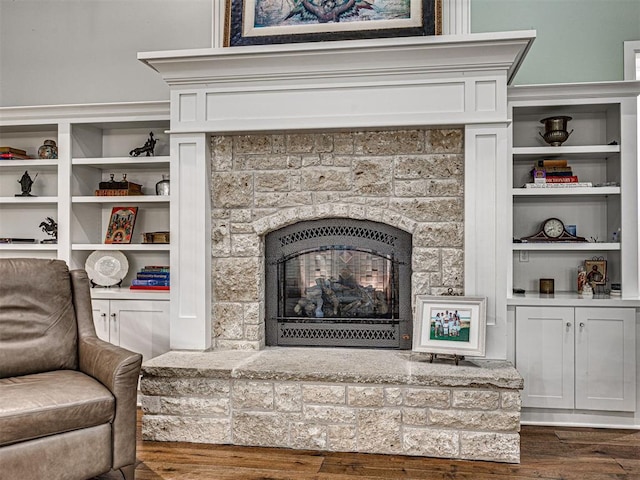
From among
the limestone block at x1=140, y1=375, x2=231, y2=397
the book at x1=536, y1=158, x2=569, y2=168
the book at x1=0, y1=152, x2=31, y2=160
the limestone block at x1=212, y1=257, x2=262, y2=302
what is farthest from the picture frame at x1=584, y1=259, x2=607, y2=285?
the book at x1=0, y1=152, x2=31, y2=160

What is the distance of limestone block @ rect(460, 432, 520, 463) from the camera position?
9.18ft

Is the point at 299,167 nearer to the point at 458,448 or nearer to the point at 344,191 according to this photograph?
the point at 344,191

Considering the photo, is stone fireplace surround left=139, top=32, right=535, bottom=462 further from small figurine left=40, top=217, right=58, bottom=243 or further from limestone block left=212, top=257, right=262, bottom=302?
small figurine left=40, top=217, right=58, bottom=243

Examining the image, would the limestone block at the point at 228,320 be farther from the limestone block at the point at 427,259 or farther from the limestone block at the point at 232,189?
the limestone block at the point at 427,259

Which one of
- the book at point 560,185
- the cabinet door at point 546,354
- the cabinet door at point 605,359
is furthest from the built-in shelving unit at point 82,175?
the cabinet door at point 605,359

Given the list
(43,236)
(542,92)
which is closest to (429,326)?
(542,92)

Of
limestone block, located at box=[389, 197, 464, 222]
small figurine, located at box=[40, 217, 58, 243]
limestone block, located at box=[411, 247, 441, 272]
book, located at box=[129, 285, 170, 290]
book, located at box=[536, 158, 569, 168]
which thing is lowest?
book, located at box=[129, 285, 170, 290]

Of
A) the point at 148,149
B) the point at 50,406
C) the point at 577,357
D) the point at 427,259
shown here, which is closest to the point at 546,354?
the point at 577,357

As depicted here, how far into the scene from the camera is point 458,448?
9.33 feet

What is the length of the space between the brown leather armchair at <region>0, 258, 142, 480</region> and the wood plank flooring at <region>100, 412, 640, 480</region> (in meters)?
0.36

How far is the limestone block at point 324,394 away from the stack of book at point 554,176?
1.80 meters

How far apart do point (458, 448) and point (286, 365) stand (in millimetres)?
987

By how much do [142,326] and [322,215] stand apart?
4.82 feet

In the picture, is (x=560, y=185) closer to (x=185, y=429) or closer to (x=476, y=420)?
(x=476, y=420)
